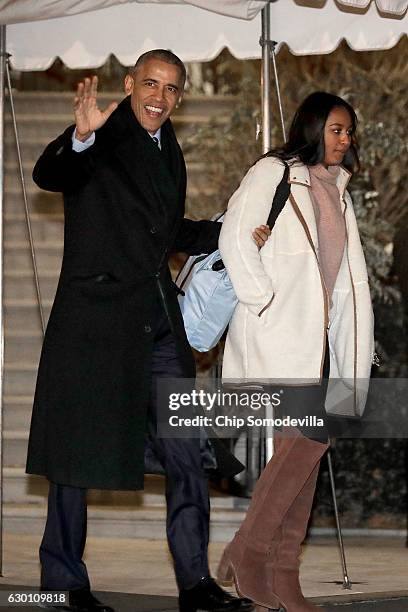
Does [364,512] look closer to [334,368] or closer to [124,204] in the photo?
[334,368]

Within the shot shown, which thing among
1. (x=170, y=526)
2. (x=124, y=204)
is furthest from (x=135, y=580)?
(x=124, y=204)

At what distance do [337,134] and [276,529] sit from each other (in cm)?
143

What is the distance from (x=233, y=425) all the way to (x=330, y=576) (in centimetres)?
105

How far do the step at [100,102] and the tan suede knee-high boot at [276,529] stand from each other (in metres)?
5.41

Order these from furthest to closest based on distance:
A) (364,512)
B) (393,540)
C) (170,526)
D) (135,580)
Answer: (364,512) < (393,540) < (135,580) < (170,526)

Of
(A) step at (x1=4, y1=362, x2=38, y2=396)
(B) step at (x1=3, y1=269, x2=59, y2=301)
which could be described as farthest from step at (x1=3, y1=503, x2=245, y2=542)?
(B) step at (x1=3, y1=269, x2=59, y2=301)

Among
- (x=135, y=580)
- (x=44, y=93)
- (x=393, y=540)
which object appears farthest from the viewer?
(x=44, y=93)

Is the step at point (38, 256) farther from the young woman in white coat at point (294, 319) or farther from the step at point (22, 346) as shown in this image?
the young woman in white coat at point (294, 319)

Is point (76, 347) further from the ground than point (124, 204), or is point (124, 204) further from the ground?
point (124, 204)

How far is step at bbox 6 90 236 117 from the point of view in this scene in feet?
32.8

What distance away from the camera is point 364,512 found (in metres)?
8.52

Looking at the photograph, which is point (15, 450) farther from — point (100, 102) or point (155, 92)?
point (155, 92)

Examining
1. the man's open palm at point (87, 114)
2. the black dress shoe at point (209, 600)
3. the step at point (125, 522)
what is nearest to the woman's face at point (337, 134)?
the man's open palm at point (87, 114)

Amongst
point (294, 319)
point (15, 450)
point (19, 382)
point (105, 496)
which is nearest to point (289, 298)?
point (294, 319)
